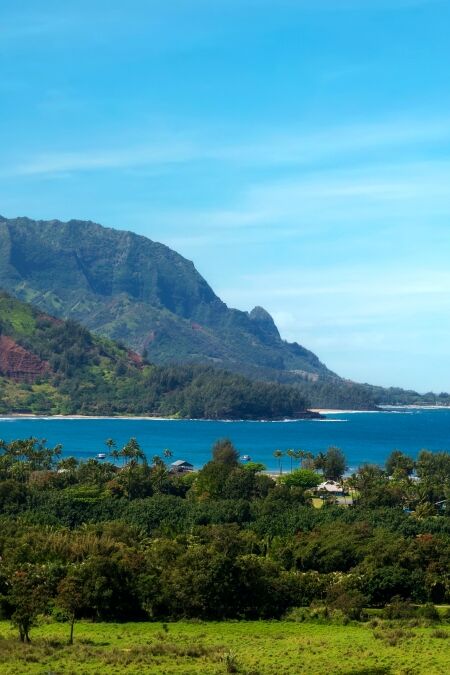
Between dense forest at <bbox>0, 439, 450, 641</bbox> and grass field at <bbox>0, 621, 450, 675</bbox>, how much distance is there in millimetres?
1928

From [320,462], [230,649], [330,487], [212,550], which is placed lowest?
[230,649]

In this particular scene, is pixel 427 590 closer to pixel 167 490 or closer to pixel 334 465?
pixel 167 490

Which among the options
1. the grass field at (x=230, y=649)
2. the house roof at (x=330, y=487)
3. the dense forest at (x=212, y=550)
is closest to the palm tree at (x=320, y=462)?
the house roof at (x=330, y=487)

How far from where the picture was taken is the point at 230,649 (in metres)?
50.4

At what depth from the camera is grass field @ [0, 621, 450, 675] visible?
46.3m

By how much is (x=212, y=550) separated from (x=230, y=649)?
1180 centimetres

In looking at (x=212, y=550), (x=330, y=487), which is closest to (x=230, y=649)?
(x=212, y=550)

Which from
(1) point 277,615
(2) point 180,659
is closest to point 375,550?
(1) point 277,615

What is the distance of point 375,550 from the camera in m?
68.1

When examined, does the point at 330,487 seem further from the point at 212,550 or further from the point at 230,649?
the point at 230,649

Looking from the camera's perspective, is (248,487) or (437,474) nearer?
(248,487)

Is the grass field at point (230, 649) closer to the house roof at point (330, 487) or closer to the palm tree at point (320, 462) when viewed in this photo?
the house roof at point (330, 487)

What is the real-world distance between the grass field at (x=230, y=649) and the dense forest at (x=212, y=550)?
1.93 m

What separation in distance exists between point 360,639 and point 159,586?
12.4 meters
